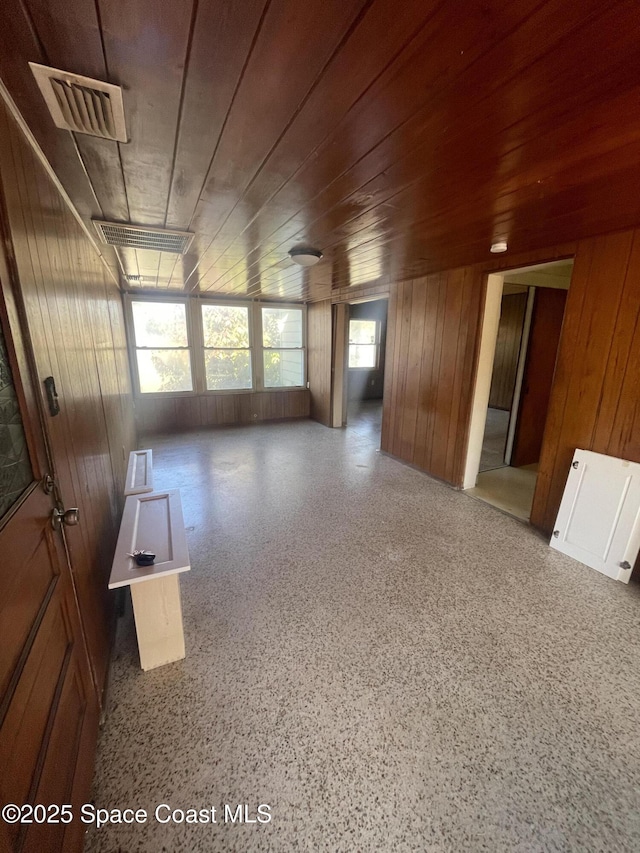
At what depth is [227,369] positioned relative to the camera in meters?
6.12

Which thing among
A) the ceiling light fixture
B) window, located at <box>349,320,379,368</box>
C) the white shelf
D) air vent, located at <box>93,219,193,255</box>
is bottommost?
the white shelf

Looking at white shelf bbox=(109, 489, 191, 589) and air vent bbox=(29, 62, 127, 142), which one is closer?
air vent bbox=(29, 62, 127, 142)

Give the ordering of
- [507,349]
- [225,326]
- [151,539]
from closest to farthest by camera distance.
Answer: [151,539] → [225,326] → [507,349]

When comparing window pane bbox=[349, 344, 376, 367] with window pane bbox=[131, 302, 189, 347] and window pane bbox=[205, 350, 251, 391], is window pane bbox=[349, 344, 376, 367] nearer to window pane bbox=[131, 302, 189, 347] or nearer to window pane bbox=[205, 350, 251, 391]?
window pane bbox=[205, 350, 251, 391]

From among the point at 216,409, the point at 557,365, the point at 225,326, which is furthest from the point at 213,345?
the point at 557,365

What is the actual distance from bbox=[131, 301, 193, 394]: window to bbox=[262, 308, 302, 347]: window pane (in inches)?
54.2

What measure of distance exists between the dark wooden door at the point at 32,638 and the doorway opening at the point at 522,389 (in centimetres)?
331

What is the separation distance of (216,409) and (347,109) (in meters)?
5.45

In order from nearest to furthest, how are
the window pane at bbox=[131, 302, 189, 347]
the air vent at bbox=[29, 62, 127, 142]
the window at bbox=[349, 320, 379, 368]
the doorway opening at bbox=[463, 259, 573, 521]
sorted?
the air vent at bbox=[29, 62, 127, 142] < the doorway opening at bbox=[463, 259, 573, 521] < the window pane at bbox=[131, 302, 189, 347] < the window at bbox=[349, 320, 379, 368]

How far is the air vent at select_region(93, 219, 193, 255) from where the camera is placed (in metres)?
2.28

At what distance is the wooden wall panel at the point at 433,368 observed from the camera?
3467 millimetres

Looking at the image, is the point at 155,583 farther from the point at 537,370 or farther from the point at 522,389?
the point at 537,370

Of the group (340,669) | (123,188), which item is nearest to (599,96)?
(123,188)

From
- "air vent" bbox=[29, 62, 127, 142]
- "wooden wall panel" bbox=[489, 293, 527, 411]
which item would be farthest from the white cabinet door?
"wooden wall panel" bbox=[489, 293, 527, 411]
